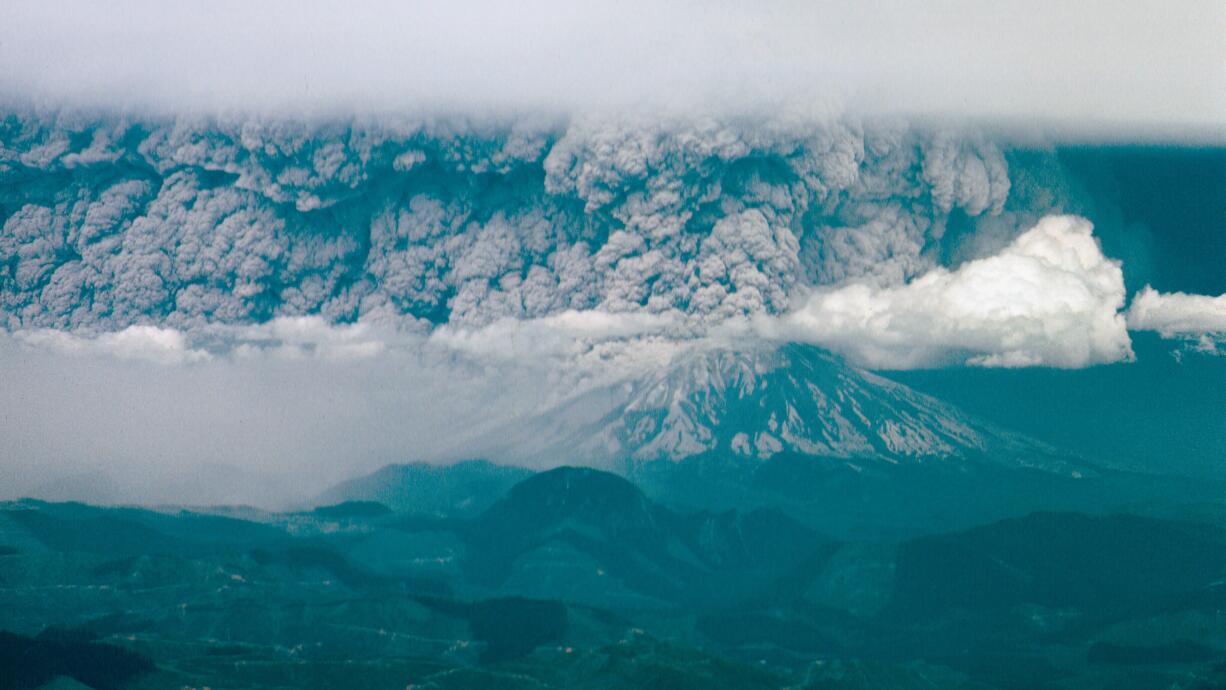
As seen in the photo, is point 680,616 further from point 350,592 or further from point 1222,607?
point 1222,607

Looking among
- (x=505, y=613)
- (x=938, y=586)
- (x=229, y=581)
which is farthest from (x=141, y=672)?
(x=938, y=586)

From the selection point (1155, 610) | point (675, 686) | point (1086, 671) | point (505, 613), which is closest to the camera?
point (675, 686)

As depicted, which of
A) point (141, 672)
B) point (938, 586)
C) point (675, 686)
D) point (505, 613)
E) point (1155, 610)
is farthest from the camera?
point (938, 586)

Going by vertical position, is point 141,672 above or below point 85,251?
below

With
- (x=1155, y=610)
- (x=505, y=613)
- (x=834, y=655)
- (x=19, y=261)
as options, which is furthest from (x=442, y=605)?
(x=1155, y=610)

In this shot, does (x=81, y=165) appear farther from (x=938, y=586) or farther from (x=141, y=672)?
(x=938, y=586)

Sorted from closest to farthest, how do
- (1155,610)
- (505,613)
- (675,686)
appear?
(675,686) < (505,613) < (1155,610)

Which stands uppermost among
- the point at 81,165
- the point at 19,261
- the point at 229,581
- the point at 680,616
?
the point at 81,165

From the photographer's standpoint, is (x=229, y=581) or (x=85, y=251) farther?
(x=229, y=581)

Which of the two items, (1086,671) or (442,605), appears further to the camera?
(442,605)
